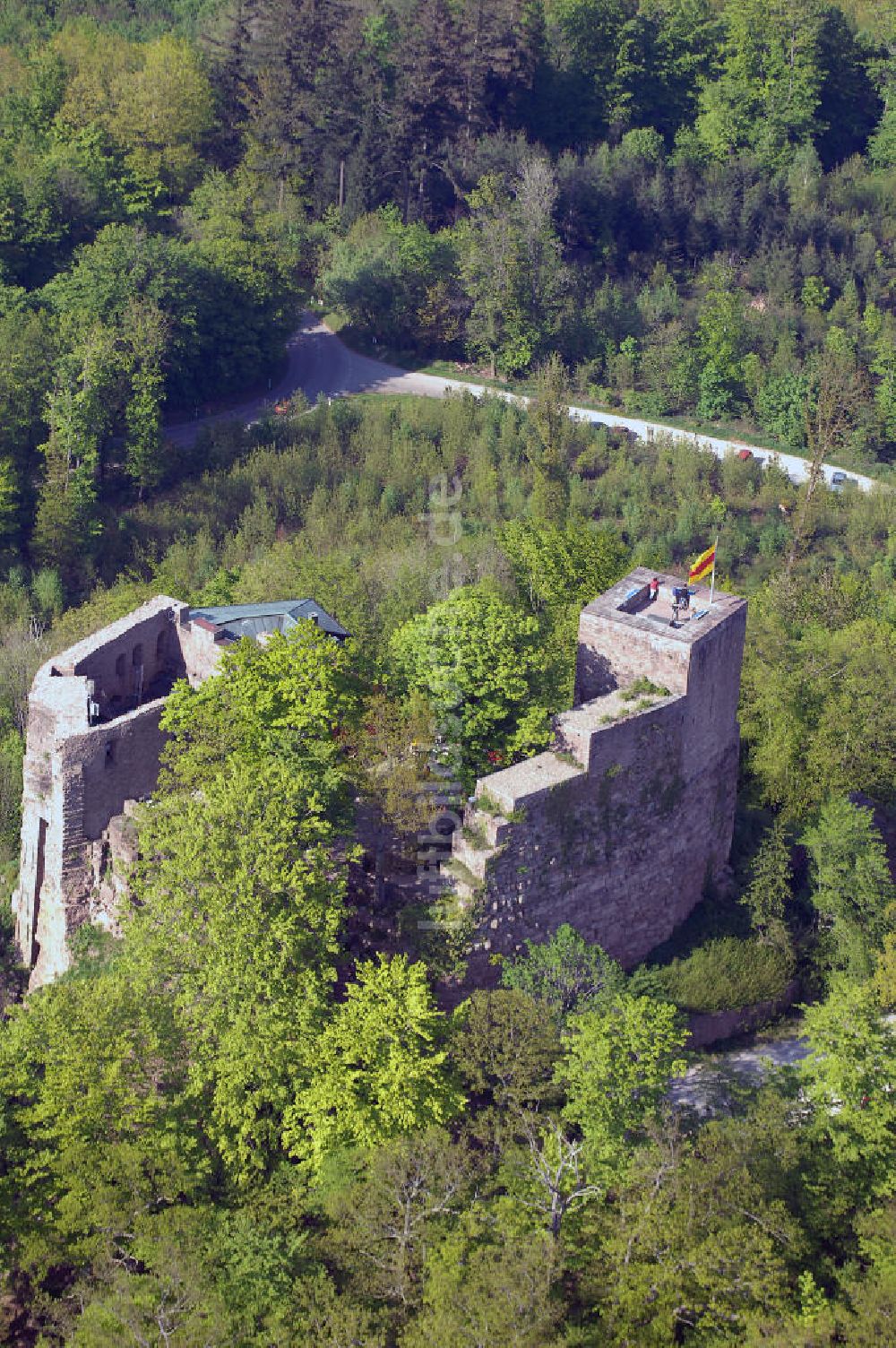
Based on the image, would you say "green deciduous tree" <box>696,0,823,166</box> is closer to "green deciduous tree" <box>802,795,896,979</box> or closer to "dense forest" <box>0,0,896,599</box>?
"dense forest" <box>0,0,896,599</box>

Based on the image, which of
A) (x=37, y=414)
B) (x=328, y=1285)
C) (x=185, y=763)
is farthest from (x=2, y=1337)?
(x=37, y=414)

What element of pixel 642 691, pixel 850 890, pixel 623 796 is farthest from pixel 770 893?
pixel 642 691

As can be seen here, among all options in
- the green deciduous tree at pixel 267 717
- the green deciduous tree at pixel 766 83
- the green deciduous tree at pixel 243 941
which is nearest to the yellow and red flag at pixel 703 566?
the green deciduous tree at pixel 267 717

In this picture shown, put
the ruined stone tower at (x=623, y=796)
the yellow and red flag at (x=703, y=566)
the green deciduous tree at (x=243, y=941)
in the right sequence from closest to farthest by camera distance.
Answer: the green deciduous tree at (x=243, y=941), the ruined stone tower at (x=623, y=796), the yellow and red flag at (x=703, y=566)

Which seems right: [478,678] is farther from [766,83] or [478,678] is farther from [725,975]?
[766,83]

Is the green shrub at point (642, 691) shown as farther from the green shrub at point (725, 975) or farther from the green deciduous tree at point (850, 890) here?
the green deciduous tree at point (850, 890)

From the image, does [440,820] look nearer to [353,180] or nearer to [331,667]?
[331,667]

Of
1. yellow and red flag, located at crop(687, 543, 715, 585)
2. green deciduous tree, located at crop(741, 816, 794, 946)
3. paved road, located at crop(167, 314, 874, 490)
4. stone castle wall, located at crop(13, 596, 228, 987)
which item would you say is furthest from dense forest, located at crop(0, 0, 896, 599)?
green deciduous tree, located at crop(741, 816, 794, 946)
